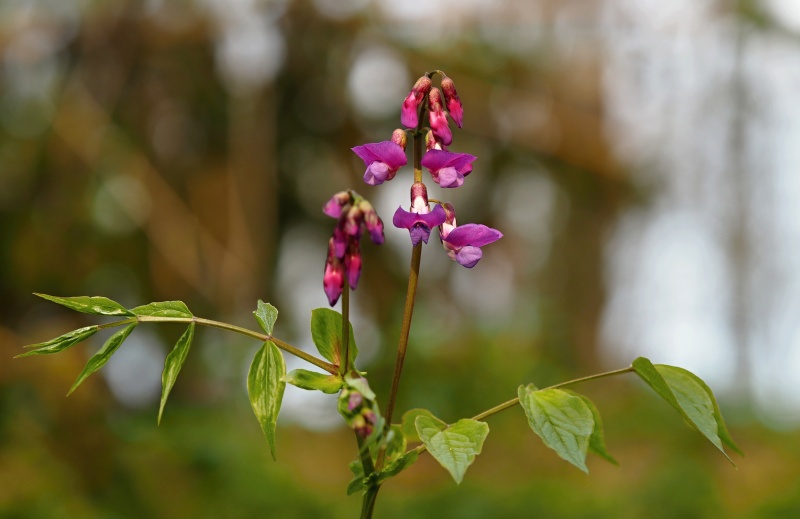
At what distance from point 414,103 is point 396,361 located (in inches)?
14.4

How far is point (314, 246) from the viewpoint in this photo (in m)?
9.13

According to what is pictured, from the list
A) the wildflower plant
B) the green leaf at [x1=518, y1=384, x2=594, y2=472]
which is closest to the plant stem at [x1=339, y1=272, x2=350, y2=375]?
the wildflower plant

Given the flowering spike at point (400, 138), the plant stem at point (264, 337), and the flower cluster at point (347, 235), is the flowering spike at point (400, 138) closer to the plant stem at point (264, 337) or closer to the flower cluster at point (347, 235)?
the flower cluster at point (347, 235)

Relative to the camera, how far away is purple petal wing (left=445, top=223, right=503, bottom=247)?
43.1 inches

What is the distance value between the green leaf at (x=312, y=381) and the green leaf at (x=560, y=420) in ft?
0.81

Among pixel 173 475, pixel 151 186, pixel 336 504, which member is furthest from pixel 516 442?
pixel 151 186

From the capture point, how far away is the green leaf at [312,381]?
3.25 feet

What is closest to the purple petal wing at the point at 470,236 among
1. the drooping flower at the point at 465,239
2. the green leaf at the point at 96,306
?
the drooping flower at the point at 465,239

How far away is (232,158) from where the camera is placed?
332 inches

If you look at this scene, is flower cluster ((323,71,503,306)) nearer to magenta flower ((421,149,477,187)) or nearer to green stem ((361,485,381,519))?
magenta flower ((421,149,477,187))

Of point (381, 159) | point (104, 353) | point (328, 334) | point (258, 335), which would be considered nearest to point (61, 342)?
point (104, 353)

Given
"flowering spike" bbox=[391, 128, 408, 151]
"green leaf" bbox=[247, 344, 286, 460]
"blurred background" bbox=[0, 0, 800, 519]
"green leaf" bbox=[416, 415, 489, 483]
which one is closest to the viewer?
"green leaf" bbox=[416, 415, 489, 483]

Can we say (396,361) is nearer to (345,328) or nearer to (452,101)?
(345,328)

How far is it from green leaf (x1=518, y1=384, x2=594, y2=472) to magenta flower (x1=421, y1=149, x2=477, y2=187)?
303mm
